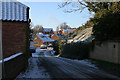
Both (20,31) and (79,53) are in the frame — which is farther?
(79,53)

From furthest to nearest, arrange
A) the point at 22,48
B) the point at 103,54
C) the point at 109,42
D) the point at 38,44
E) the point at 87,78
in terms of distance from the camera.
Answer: the point at 38,44 → the point at 103,54 → the point at 109,42 → the point at 22,48 → the point at 87,78

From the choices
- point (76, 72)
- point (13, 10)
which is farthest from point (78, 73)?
point (13, 10)

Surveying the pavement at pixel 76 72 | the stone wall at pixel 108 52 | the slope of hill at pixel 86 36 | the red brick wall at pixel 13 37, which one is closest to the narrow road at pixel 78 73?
the pavement at pixel 76 72

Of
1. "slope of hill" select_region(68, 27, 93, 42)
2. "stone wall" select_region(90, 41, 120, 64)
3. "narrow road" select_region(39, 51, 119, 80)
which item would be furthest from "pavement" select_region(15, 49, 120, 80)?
"slope of hill" select_region(68, 27, 93, 42)

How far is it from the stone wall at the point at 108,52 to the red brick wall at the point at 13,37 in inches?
290

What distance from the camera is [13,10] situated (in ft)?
42.4

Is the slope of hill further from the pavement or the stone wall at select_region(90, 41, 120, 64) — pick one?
the pavement

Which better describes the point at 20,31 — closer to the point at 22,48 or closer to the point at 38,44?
the point at 22,48

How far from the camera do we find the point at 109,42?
12.7 m

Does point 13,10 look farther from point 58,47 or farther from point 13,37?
point 58,47

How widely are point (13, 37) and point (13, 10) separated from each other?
9.13 feet

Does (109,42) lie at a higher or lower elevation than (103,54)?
higher

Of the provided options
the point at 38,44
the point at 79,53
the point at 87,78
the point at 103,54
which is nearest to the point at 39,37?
the point at 38,44

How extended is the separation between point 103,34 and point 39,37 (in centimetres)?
7208
